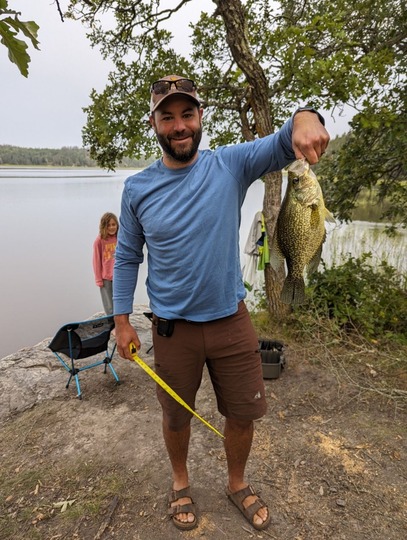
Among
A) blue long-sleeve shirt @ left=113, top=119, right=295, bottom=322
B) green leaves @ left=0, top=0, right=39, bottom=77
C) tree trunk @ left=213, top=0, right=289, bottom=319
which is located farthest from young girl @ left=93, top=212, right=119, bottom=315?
green leaves @ left=0, top=0, right=39, bottom=77

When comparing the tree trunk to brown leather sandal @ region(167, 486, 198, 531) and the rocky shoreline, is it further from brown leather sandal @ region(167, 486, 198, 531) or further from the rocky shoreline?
brown leather sandal @ region(167, 486, 198, 531)

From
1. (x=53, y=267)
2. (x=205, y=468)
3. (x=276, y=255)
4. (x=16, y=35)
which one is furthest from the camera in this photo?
(x=53, y=267)

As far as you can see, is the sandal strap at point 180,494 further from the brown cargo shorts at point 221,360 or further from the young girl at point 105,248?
the young girl at point 105,248

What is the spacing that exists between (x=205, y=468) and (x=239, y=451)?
727mm

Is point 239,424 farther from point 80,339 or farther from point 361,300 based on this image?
point 361,300

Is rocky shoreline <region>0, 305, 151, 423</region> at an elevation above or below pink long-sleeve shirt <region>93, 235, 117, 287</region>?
below

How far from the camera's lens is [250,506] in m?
2.16

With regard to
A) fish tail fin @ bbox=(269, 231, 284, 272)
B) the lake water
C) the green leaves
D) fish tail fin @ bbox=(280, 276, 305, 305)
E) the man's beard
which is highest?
the green leaves

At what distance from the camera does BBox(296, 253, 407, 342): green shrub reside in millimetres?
4750

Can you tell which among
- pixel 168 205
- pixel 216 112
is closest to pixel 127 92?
pixel 216 112

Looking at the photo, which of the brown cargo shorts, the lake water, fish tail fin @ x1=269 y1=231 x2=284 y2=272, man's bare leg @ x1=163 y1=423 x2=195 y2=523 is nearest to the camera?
fish tail fin @ x1=269 y1=231 x2=284 y2=272

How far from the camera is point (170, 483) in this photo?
2500 mm

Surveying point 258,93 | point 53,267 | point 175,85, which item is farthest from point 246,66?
point 53,267

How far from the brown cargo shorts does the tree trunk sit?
181cm
